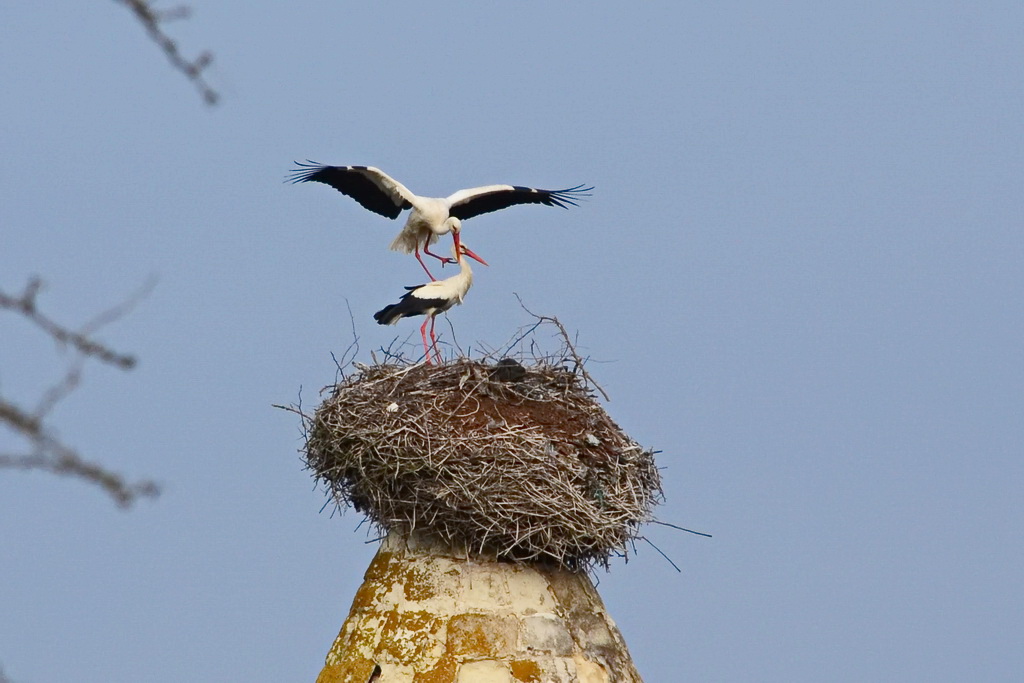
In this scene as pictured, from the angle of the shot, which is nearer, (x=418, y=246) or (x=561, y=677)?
(x=561, y=677)

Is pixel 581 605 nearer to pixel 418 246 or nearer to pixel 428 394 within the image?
pixel 428 394

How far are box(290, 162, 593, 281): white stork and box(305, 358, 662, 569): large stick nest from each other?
5.84 feet

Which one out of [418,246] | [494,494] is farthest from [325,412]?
[418,246]

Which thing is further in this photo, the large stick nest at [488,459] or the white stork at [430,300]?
the white stork at [430,300]

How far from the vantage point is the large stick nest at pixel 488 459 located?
6793 millimetres

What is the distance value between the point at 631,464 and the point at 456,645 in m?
1.39

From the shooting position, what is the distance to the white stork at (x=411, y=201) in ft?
29.8

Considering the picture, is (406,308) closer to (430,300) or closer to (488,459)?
(430,300)

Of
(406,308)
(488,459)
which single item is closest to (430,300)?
(406,308)

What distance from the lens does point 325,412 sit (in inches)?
285

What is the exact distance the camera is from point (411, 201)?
907 centimetres

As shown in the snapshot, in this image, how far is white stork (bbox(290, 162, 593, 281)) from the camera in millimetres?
9070

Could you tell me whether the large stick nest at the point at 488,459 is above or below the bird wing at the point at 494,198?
below

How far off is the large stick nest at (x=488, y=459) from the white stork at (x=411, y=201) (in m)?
1.78
